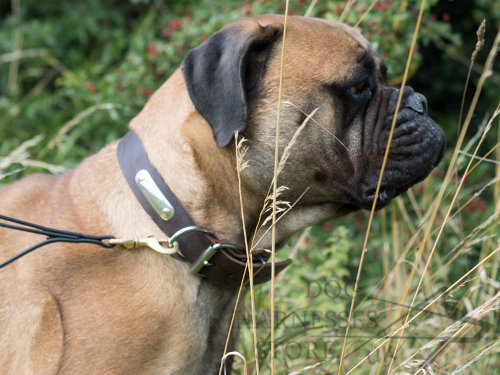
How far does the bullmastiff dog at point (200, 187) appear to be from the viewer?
6.79 ft

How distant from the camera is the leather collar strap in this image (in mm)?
2100

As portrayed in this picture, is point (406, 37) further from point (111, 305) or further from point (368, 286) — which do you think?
point (111, 305)

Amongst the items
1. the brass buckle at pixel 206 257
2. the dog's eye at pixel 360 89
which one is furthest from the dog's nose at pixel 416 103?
the brass buckle at pixel 206 257

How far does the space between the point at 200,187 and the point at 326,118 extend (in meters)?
0.56

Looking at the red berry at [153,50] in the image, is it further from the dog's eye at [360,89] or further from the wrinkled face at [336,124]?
the dog's eye at [360,89]

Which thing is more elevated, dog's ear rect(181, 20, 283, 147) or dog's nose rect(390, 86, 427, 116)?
dog's ear rect(181, 20, 283, 147)

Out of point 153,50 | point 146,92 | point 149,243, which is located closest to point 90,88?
point 146,92

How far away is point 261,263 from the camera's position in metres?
2.28

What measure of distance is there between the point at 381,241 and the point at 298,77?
6.74 ft

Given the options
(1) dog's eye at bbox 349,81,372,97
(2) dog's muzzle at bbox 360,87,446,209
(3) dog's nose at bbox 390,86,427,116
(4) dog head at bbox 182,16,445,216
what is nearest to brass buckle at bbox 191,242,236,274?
(4) dog head at bbox 182,16,445,216

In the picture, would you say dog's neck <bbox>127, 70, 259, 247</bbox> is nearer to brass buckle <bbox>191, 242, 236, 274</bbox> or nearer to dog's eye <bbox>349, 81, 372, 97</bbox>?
brass buckle <bbox>191, 242, 236, 274</bbox>

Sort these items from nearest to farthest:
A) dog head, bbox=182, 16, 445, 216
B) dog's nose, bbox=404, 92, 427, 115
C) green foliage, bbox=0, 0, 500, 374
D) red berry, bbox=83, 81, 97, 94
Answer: dog head, bbox=182, 16, 445, 216, dog's nose, bbox=404, 92, 427, 115, green foliage, bbox=0, 0, 500, 374, red berry, bbox=83, 81, 97, 94

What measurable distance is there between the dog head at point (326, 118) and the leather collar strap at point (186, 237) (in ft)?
0.97

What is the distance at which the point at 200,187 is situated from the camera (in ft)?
7.12
